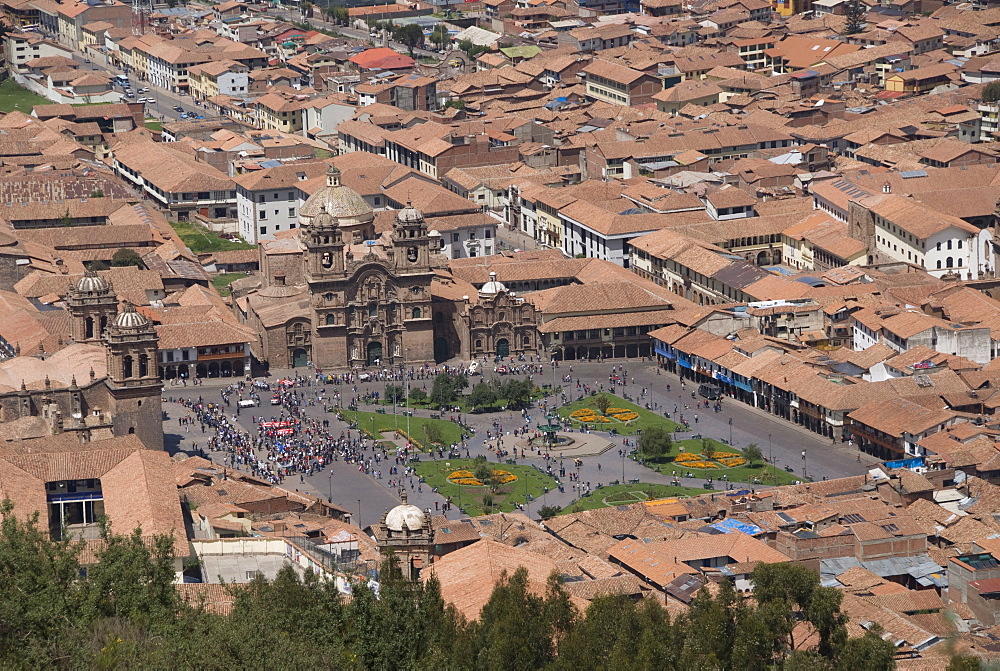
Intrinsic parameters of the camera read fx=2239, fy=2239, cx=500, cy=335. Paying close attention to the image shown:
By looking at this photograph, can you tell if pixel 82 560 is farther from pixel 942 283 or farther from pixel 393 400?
pixel 942 283

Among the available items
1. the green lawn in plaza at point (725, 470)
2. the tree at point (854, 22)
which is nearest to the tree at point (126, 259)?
the green lawn in plaza at point (725, 470)

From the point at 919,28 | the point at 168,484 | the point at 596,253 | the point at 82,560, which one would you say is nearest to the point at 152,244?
the point at 596,253

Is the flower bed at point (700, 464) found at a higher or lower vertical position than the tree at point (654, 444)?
lower

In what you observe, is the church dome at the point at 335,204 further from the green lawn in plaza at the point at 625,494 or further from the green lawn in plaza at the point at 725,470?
the green lawn in plaza at the point at 625,494

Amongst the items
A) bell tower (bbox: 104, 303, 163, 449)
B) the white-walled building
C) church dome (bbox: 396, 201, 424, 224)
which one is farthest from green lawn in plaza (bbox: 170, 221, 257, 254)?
bell tower (bbox: 104, 303, 163, 449)

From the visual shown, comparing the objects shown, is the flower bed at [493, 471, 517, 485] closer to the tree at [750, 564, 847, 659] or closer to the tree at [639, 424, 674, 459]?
the tree at [639, 424, 674, 459]
